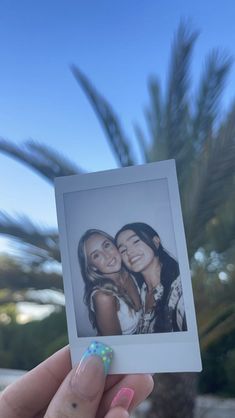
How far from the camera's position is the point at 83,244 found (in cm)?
98

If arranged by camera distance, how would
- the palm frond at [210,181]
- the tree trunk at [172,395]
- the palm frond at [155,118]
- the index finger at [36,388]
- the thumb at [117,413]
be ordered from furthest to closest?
the tree trunk at [172,395]
the palm frond at [155,118]
the palm frond at [210,181]
the index finger at [36,388]
the thumb at [117,413]

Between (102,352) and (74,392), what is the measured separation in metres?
0.09

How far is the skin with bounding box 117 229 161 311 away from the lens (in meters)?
0.94

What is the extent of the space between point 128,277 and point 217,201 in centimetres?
357

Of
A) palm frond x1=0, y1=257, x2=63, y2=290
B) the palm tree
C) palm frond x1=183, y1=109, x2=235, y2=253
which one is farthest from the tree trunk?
palm frond x1=183, y1=109, x2=235, y2=253

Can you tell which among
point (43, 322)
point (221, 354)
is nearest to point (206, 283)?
point (221, 354)

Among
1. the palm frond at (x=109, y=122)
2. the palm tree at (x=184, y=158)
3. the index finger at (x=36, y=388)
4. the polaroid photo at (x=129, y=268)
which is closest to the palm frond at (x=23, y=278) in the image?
the palm tree at (x=184, y=158)

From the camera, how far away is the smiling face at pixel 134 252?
0.95 m

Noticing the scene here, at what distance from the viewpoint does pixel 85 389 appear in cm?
92

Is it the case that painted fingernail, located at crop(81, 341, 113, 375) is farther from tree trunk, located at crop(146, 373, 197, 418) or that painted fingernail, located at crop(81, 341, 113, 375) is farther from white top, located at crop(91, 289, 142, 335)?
tree trunk, located at crop(146, 373, 197, 418)

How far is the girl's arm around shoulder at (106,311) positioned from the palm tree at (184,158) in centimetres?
333

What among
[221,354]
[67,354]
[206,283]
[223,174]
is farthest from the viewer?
[221,354]

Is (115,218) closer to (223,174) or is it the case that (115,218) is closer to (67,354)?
(67,354)

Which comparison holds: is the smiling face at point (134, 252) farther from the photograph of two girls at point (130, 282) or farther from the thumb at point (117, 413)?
the thumb at point (117, 413)
